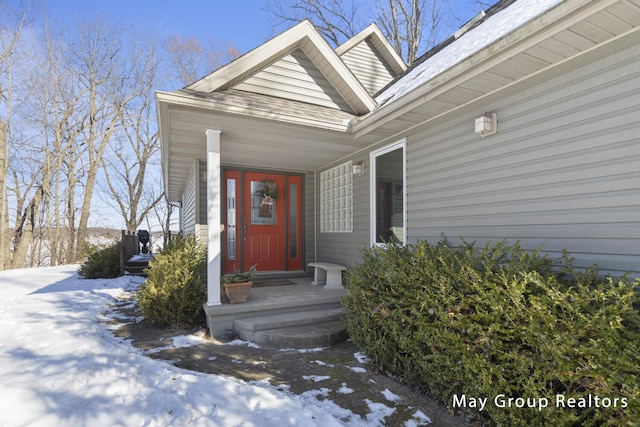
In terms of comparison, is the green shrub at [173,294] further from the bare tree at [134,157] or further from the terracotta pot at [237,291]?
the bare tree at [134,157]

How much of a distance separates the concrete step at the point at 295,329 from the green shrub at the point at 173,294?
0.79 metres

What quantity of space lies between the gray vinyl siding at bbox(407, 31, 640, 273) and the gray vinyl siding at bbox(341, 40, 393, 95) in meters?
4.24

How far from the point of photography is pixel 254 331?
12.6ft

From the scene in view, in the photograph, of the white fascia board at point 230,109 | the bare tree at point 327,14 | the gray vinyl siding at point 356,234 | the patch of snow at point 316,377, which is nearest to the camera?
the patch of snow at point 316,377

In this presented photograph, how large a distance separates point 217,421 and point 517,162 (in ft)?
10.6

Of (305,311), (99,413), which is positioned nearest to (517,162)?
(305,311)

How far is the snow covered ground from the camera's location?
2.19 meters

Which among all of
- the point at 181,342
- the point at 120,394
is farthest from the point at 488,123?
the point at 181,342

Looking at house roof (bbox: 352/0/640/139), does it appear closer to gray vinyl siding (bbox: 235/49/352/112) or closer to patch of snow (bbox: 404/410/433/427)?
gray vinyl siding (bbox: 235/49/352/112)

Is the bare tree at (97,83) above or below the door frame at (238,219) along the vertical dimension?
above

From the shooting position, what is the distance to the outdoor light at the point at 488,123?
323 centimetres

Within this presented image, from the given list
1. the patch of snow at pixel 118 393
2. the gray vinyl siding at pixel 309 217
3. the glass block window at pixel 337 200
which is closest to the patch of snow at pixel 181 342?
the patch of snow at pixel 118 393

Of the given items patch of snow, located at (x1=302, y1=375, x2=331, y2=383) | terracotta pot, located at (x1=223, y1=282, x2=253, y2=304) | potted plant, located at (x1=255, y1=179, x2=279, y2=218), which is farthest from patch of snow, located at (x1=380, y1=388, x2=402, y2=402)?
potted plant, located at (x1=255, y1=179, x2=279, y2=218)

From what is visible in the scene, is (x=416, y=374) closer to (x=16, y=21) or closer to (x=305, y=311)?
(x=305, y=311)
